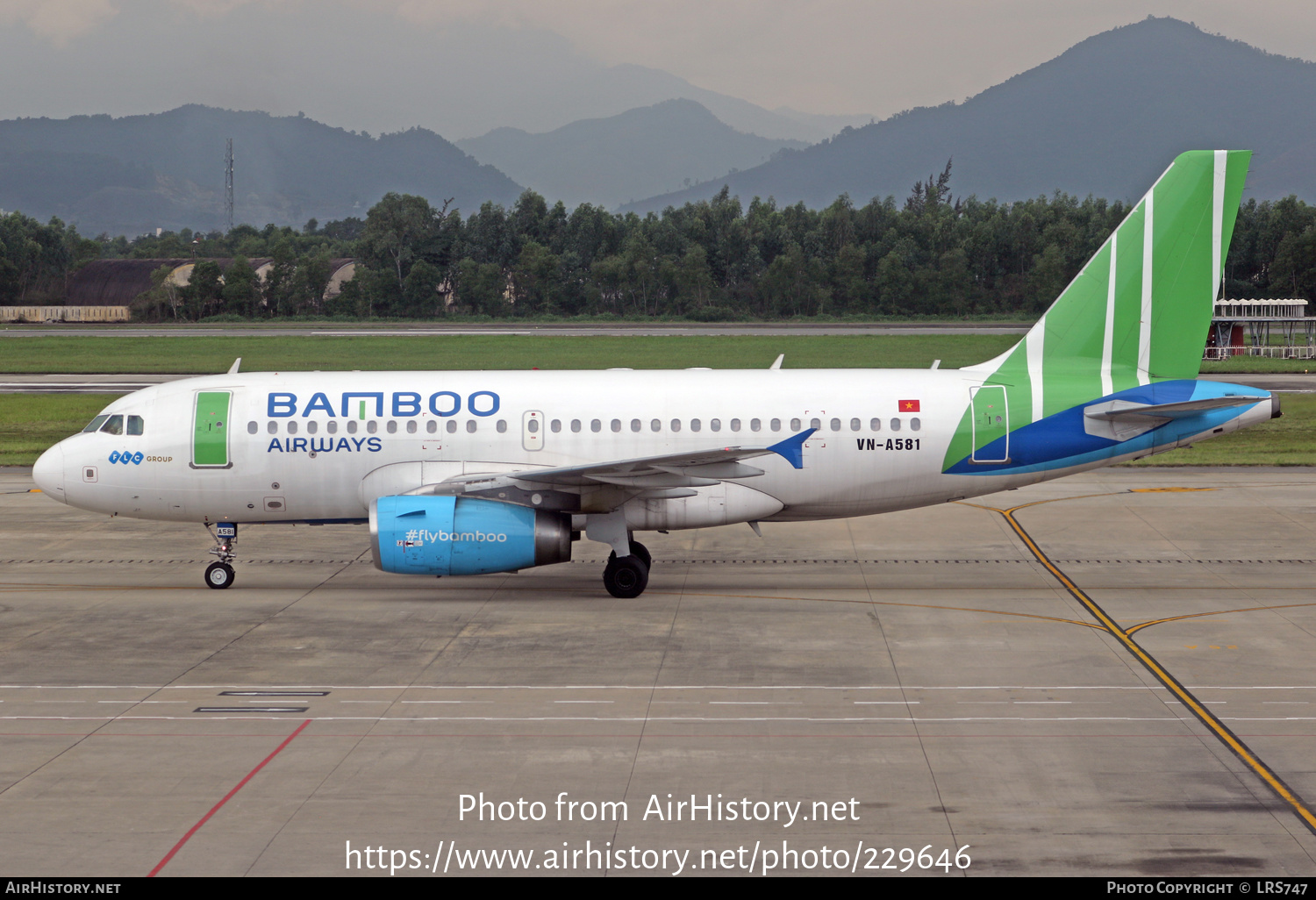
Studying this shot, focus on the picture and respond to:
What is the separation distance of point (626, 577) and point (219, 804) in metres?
10.4

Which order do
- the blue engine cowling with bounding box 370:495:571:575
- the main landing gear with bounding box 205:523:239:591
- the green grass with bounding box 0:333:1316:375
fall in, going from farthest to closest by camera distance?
the green grass with bounding box 0:333:1316:375
the main landing gear with bounding box 205:523:239:591
the blue engine cowling with bounding box 370:495:571:575

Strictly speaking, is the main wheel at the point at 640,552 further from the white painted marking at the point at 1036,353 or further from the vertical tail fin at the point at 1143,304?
the white painted marking at the point at 1036,353

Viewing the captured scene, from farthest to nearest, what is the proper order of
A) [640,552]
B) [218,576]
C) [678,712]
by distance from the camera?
[218,576], [640,552], [678,712]

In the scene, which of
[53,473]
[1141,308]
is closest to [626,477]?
[1141,308]

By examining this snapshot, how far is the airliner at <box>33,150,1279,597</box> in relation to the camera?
76.0ft

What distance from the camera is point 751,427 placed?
2334 centimetres

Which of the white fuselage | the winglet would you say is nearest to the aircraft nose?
the white fuselage

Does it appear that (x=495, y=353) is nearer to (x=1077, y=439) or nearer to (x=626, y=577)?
(x=626, y=577)

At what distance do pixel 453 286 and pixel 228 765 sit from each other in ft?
368

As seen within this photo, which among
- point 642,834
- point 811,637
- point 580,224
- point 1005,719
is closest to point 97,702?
point 642,834

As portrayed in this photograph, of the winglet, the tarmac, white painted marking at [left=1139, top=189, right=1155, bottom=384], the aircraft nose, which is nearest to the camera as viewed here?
the tarmac

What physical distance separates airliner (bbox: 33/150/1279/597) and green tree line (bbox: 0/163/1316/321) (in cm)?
8849

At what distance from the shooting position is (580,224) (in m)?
129

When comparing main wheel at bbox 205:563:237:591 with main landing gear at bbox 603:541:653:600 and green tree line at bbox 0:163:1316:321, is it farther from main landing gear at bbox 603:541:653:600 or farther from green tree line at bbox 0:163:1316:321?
green tree line at bbox 0:163:1316:321
